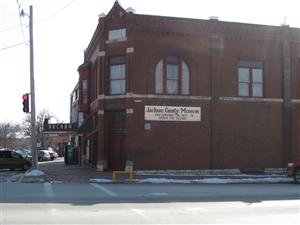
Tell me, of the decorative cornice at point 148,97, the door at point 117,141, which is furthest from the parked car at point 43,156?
the decorative cornice at point 148,97

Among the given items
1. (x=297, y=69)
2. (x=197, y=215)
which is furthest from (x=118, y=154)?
(x=197, y=215)

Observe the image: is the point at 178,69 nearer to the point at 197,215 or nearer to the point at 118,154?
the point at 118,154

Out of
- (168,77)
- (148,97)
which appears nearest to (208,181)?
(148,97)

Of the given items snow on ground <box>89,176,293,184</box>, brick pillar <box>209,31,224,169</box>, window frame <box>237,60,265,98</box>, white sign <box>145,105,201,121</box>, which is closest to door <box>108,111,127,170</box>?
white sign <box>145,105,201,121</box>

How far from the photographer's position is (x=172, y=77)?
30.8m

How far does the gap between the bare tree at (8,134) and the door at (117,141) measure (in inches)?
3327

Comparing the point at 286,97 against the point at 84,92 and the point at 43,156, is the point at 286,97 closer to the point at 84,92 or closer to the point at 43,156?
the point at 84,92

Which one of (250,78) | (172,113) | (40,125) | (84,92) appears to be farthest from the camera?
(40,125)

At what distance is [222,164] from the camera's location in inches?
1223

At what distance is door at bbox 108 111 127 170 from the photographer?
30.9 metres

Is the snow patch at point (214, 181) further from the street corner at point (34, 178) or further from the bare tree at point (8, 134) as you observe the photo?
the bare tree at point (8, 134)

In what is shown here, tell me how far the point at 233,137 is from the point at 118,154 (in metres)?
6.97

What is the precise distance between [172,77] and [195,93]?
1.65m

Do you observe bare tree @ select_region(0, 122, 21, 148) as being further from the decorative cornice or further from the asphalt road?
the asphalt road
